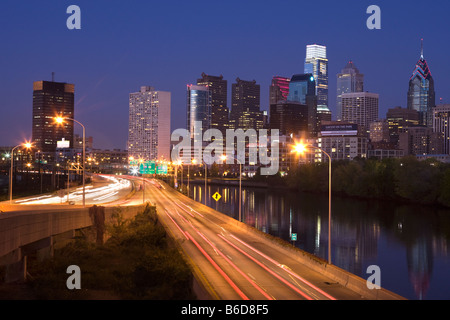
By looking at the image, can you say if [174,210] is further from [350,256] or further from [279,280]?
[279,280]

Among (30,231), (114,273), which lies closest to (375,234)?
(114,273)

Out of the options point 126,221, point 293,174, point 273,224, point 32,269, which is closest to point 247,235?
point 126,221

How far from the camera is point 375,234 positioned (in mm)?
56844

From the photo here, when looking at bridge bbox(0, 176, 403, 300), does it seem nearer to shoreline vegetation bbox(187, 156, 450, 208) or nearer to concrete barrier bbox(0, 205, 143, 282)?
concrete barrier bbox(0, 205, 143, 282)

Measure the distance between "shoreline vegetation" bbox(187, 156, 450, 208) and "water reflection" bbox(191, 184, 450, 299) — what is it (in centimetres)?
417

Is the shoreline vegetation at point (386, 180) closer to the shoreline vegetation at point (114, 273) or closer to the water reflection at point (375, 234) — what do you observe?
the water reflection at point (375, 234)

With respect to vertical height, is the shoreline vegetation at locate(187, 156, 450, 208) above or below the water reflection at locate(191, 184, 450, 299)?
above

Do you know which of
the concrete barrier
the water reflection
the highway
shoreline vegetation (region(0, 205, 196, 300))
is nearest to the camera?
the concrete barrier

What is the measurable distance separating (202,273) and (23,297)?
8.19 meters

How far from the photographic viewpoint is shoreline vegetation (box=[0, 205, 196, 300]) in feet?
64.3

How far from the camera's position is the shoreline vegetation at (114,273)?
64.3ft

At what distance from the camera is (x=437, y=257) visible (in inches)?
1775

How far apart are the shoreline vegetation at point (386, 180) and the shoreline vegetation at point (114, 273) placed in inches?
2550

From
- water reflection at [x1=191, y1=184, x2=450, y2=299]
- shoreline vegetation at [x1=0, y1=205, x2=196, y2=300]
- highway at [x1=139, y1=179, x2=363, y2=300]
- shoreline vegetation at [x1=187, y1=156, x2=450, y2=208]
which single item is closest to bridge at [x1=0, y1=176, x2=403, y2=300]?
highway at [x1=139, y1=179, x2=363, y2=300]
